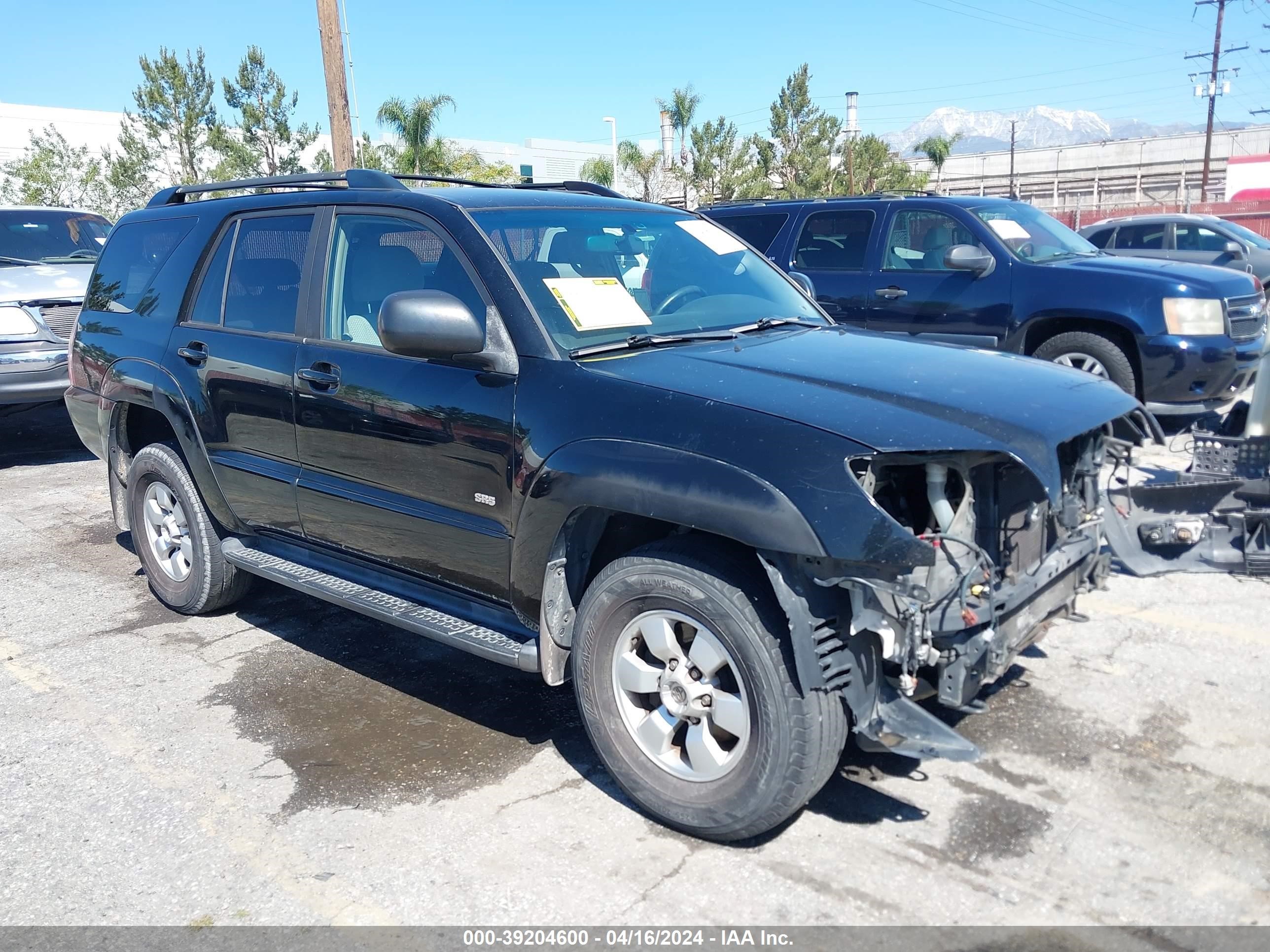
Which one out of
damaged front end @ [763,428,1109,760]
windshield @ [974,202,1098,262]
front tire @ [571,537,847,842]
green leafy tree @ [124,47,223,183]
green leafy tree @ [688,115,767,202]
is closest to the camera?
damaged front end @ [763,428,1109,760]

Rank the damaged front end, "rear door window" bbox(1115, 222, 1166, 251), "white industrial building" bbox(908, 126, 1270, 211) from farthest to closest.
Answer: "white industrial building" bbox(908, 126, 1270, 211)
"rear door window" bbox(1115, 222, 1166, 251)
the damaged front end

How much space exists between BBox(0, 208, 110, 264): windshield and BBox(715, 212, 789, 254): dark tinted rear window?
20.7 ft

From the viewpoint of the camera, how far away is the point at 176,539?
17.5 ft

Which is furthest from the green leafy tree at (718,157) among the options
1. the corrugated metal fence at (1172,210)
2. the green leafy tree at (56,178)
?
the green leafy tree at (56,178)

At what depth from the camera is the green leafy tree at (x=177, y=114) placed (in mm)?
26516

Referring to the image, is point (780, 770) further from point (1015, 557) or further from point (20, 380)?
point (20, 380)

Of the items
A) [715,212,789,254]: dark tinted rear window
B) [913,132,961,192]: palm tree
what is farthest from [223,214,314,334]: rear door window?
[913,132,961,192]: palm tree

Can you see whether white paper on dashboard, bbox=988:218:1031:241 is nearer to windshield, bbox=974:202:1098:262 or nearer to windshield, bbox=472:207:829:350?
windshield, bbox=974:202:1098:262

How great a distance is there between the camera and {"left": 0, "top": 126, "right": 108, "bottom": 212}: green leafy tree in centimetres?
2653

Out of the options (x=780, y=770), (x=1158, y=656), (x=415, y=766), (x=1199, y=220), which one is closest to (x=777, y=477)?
(x=780, y=770)

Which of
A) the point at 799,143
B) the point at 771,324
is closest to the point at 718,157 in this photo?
the point at 799,143

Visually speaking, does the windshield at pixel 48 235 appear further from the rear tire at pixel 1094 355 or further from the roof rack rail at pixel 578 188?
the rear tire at pixel 1094 355

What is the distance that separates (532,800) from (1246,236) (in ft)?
58.7

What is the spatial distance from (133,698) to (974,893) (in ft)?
11.1
